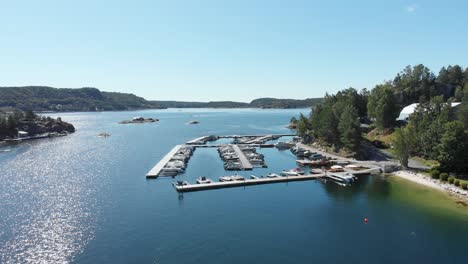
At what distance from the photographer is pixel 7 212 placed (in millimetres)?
52688

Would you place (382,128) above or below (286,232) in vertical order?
above

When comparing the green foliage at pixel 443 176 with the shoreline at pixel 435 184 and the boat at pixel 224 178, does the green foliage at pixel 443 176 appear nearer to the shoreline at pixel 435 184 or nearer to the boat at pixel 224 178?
the shoreline at pixel 435 184

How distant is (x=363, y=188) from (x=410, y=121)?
41088mm

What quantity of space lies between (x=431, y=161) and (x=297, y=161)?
3030 cm

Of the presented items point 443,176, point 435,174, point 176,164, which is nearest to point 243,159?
point 176,164

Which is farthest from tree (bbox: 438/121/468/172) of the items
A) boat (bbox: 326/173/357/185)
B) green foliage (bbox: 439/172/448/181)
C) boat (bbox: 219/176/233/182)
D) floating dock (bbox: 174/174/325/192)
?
boat (bbox: 219/176/233/182)

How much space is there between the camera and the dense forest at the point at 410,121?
2547 inches

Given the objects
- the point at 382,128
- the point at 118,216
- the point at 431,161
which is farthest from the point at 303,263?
the point at 382,128

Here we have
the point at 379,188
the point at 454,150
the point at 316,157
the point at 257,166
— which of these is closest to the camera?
the point at 454,150

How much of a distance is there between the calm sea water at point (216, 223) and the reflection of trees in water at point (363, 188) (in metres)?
0.17

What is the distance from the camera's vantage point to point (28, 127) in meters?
163

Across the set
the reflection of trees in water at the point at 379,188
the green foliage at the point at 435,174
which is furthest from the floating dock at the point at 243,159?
the green foliage at the point at 435,174

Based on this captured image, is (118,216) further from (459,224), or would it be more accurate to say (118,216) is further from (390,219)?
(459,224)

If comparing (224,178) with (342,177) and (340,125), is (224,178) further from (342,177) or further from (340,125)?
(340,125)
